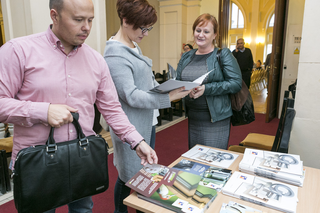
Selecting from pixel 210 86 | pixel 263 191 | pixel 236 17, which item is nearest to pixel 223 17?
pixel 210 86

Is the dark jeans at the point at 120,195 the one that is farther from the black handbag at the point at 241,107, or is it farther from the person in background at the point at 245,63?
the person in background at the point at 245,63

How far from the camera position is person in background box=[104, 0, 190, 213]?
123cm

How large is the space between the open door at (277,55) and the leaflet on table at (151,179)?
456cm

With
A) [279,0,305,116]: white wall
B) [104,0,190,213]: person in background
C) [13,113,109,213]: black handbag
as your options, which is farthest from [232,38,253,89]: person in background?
[13,113,109,213]: black handbag

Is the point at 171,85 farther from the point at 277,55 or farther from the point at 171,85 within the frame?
the point at 277,55

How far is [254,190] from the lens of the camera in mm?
1050

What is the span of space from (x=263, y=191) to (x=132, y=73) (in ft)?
2.81

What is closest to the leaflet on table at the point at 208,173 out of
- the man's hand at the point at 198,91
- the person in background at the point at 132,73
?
the person in background at the point at 132,73

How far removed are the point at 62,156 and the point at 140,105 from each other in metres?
0.48

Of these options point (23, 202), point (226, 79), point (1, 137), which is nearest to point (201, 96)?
point (226, 79)

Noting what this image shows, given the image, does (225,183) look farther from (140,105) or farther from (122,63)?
(122,63)

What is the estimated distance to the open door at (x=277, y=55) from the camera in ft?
15.9

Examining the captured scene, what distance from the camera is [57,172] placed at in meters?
0.92

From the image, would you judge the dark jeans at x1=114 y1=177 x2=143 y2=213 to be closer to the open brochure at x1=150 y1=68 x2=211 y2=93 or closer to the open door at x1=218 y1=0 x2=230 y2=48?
the open brochure at x1=150 y1=68 x2=211 y2=93
